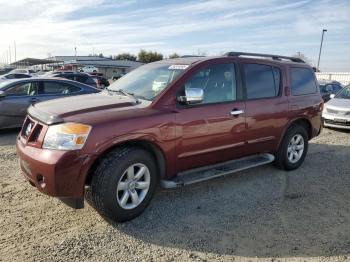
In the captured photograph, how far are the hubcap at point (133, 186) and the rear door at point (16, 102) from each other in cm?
596

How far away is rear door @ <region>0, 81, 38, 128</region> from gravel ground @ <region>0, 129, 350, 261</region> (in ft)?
11.8

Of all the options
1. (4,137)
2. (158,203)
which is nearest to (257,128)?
(158,203)

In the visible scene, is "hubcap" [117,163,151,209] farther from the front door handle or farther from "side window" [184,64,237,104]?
the front door handle

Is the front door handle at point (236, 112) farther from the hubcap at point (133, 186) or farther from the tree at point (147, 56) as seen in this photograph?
the tree at point (147, 56)

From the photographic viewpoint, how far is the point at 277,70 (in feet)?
19.8

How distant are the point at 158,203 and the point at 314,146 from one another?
506 centimetres

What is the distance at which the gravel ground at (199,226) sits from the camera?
11.9ft

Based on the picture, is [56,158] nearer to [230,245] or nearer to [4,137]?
[230,245]

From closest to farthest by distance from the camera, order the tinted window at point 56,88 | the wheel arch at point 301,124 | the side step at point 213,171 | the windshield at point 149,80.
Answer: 1. the side step at point 213,171
2. the windshield at point 149,80
3. the wheel arch at point 301,124
4. the tinted window at point 56,88

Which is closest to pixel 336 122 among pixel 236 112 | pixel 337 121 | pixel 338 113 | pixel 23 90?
pixel 337 121

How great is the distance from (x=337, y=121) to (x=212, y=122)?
281 inches

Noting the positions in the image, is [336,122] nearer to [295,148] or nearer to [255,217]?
[295,148]

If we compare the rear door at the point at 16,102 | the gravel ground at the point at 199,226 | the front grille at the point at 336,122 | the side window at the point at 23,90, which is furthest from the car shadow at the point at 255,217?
the side window at the point at 23,90

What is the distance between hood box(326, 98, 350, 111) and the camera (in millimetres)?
10689
